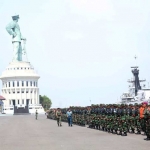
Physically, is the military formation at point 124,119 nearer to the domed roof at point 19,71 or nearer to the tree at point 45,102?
the domed roof at point 19,71

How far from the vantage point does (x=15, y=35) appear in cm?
13425

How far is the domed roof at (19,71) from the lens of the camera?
416 ft

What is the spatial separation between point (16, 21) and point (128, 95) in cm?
5428

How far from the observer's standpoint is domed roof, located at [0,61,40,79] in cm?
12669

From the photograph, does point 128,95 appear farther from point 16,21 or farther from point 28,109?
point 16,21

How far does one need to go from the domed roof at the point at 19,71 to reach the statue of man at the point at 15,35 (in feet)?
14.0

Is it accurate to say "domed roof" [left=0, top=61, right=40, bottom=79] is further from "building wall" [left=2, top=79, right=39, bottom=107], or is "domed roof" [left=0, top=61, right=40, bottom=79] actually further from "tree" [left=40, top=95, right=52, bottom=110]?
"tree" [left=40, top=95, right=52, bottom=110]

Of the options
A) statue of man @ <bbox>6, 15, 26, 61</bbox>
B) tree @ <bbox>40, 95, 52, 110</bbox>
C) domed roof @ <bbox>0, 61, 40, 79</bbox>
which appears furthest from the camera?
A: tree @ <bbox>40, 95, 52, 110</bbox>

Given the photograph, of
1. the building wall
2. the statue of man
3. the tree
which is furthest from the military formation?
the tree

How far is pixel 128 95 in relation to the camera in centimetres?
9581

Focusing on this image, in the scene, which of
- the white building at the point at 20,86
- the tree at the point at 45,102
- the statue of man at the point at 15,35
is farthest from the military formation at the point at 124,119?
the tree at the point at 45,102

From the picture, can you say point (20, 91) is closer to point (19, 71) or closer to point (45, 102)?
point (19, 71)

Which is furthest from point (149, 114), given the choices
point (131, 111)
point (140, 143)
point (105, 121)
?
point (105, 121)

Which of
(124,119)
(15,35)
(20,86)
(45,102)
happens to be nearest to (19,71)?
(20,86)
